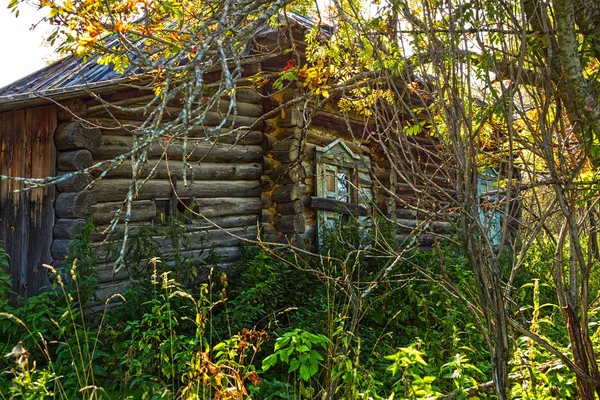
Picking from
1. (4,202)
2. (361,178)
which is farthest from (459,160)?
(361,178)

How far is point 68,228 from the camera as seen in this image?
6.39m

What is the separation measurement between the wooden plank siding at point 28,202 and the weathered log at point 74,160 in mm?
112

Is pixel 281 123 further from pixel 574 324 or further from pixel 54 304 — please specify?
pixel 574 324

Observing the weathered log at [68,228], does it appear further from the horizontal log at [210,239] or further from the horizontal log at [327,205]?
the horizontal log at [327,205]

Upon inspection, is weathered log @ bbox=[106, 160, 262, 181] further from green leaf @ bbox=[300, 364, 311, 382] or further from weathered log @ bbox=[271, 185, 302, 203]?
green leaf @ bbox=[300, 364, 311, 382]

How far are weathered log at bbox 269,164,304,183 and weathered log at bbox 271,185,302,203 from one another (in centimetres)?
10

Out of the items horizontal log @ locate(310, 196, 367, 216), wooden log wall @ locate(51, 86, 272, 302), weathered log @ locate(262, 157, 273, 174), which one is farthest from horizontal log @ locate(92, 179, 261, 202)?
horizontal log @ locate(310, 196, 367, 216)

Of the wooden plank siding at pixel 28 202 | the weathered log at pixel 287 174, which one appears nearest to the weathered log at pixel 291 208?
the weathered log at pixel 287 174

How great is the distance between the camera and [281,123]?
9.01m

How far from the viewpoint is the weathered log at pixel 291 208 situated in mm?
8719

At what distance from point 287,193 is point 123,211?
265 centimetres

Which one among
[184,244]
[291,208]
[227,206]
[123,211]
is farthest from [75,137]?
[291,208]

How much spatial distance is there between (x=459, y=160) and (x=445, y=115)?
0.22 m

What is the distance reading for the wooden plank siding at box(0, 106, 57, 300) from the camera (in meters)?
6.66
